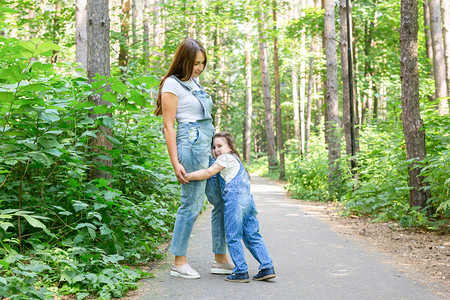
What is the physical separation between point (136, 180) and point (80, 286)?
2.69 meters

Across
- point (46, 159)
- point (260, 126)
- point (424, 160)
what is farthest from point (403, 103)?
point (260, 126)

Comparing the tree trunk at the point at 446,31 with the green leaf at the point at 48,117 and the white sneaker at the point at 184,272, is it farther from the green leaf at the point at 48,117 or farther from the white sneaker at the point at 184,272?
the green leaf at the point at 48,117

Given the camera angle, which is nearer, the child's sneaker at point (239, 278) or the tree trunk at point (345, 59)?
the child's sneaker at point (239, 278)

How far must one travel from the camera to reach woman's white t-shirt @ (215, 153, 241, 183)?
4.14 m

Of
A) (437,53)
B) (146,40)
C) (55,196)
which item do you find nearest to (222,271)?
(55,196)

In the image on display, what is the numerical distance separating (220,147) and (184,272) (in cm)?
127

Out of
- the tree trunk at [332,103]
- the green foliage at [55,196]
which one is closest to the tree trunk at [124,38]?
the tree trunk at [332,103]

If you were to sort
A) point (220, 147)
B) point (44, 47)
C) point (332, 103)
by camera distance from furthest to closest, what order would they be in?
point (332, 103), point (220, 147), point (44, 47)

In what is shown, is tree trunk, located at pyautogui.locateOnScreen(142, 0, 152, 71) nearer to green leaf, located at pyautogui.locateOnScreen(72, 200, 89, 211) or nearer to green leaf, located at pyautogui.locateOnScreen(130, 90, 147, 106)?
green leaf, located at pyautogui.locateOnScreen(130, 90, 147, 106)

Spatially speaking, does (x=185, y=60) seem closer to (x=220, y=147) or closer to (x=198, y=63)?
(x=198, y=63)

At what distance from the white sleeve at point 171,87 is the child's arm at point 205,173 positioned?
0.76 meters

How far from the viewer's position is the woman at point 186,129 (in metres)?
3.98

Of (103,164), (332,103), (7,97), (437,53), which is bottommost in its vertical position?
(103,164)

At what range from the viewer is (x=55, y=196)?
13.8 feet
